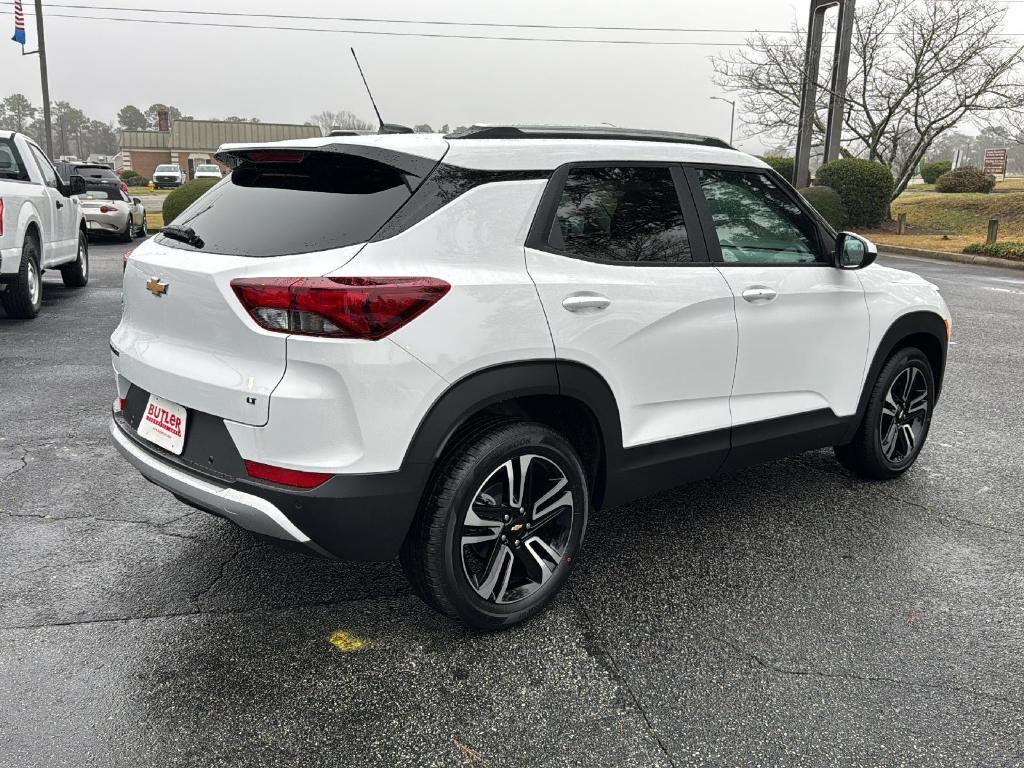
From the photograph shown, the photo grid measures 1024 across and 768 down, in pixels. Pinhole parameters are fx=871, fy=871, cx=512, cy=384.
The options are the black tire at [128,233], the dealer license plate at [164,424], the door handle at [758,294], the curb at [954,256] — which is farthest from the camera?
the black tire at [128,233]

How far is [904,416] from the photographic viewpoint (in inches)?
186

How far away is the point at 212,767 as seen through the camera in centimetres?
239

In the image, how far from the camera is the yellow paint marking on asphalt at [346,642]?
3.00 m

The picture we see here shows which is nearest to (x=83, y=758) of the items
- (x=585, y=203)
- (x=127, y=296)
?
(x=127, y=296)

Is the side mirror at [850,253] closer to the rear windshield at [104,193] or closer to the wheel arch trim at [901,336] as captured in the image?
the wheel arch trim at [901,336]

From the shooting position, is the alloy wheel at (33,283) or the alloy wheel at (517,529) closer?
the alloy wheel at (517,529)

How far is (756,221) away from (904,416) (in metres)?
1.60

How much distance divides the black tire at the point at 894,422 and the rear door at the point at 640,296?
1252 millimetres

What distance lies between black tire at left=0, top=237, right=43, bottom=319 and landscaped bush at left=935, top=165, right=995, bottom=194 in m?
31.7

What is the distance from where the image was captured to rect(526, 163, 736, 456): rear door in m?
3.06

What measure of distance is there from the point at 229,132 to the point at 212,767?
87.9 meters

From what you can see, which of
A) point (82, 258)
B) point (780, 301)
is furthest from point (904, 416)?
point (82, 258)

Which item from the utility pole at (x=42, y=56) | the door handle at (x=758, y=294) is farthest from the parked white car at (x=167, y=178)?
the door handle at (x=758, y=294)

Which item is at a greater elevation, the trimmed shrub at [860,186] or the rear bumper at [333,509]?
the trimmed shrub at [860,186]
